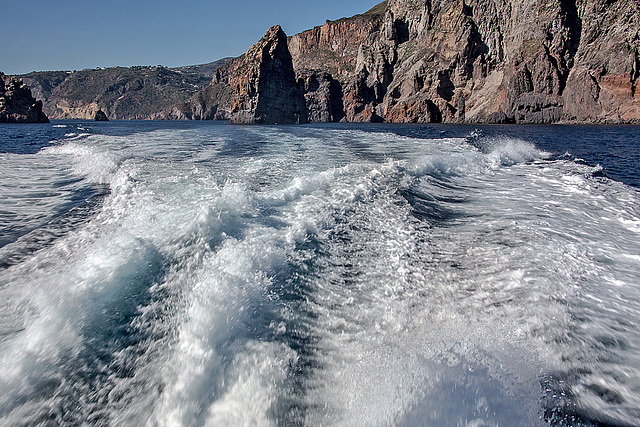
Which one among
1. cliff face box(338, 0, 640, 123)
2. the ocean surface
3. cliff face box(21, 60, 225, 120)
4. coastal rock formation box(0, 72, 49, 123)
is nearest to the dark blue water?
the ocean surface

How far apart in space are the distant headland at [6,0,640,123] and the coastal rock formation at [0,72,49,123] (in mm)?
43604

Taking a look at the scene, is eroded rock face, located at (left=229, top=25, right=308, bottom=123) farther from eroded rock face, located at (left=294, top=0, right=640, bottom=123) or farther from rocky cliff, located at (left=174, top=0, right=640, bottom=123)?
eroded rock face, located at (left=294, top=0, right=640, bottom=123)

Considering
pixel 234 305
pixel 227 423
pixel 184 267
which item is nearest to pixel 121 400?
pixel 227 423

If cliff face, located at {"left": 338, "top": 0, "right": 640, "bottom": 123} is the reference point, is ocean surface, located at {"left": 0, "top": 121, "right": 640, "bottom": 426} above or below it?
below

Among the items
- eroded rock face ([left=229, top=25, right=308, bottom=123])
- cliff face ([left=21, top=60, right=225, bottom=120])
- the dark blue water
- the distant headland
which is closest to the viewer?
the dark blue water

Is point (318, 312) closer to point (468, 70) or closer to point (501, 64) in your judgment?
point (501, 64)

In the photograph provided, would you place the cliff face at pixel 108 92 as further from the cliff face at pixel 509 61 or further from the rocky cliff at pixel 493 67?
the cliff face at pixel 509 61

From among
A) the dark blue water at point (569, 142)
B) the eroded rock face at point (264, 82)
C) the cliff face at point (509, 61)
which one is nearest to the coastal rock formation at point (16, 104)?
the eroded rock face at point (264, 82)

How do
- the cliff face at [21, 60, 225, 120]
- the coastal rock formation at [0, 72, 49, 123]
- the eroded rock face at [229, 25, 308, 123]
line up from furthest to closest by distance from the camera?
the cliff face at [21, 60, 225, 120]
the coastal rock formation at [0, 72, 49, 123]
the eroded rock face at [229, 25, 308, 123]

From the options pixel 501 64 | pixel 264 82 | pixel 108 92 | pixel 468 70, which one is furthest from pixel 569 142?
pixel 108 92

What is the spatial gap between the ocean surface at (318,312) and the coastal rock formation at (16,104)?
8876cm

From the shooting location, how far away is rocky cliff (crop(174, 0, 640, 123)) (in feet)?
135

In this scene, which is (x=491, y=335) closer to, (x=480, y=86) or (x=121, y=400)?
(x=121, y=400)

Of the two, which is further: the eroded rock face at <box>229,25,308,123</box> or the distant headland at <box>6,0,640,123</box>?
the eroded rock face at <box>229,25,308,123</box>
